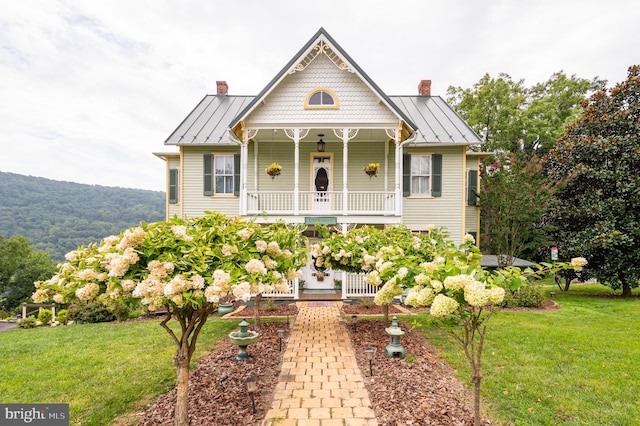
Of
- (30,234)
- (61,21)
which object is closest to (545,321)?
(61,21)

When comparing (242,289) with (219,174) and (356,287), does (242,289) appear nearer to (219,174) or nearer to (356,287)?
(356,287)

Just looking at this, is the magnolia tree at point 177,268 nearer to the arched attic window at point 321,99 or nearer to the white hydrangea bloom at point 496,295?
the white hydrangea bloom at point 496,295

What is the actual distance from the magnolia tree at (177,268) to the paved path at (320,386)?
52.3 inches

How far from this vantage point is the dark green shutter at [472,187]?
11719mm

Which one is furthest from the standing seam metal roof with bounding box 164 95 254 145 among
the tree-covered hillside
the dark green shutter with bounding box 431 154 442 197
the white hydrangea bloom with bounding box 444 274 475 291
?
the tree-covered hillside

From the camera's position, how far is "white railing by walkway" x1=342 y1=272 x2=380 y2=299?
31.7 feet

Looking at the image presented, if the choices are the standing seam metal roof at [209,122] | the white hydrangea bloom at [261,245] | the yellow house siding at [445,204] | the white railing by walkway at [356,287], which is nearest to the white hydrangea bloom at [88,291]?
the white hydrangea bloom at [261,245]

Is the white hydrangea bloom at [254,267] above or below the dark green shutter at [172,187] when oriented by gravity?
below

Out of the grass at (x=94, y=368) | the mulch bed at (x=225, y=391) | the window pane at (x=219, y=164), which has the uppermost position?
the window pane at (x=219, y=164)

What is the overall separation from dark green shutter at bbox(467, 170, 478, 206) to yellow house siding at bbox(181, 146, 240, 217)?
9.49 metres

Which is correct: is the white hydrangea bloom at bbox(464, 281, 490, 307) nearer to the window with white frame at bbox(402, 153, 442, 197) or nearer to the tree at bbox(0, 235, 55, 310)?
the window with white frame at bbox(402, 153, 442, 197)

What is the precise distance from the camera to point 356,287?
983 centimetres

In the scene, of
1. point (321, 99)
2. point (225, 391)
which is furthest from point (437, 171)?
point (225, 391)

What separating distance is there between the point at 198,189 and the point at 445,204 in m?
9.91
